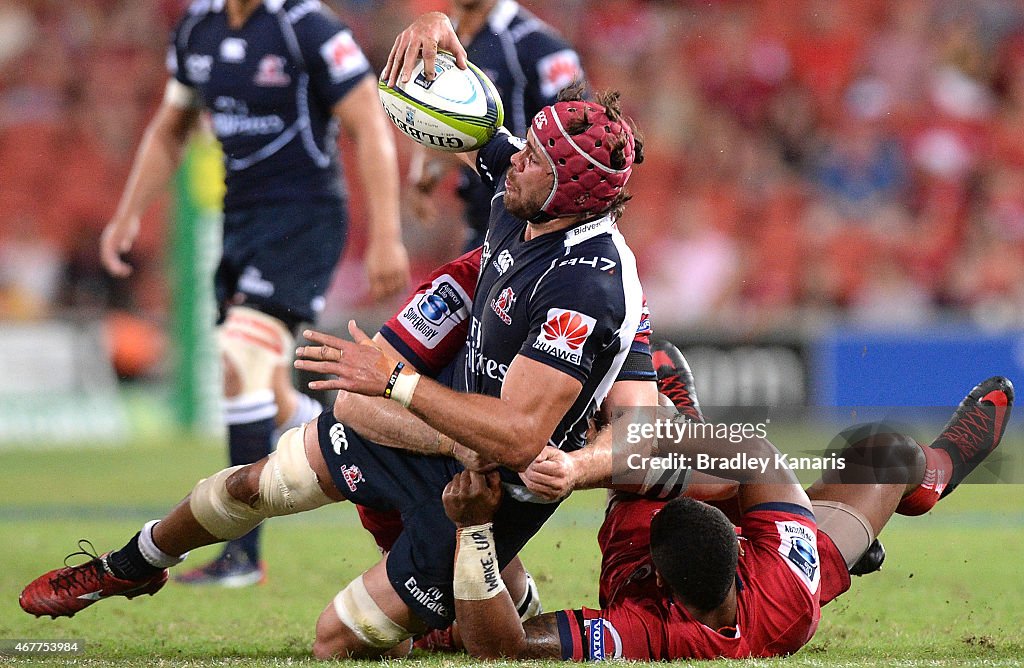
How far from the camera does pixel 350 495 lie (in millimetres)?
4816

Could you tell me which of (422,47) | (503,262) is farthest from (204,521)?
(422,47)

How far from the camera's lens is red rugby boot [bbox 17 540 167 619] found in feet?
16.2

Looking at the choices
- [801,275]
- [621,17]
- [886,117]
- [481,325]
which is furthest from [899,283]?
[481,325]

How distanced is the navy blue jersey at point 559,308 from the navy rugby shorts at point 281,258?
6.45 feet

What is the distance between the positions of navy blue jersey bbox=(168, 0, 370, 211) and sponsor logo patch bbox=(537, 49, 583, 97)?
0.82 metres

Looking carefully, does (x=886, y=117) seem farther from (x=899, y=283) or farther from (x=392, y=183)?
(x=392, y=183)

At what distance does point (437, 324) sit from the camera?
4977mm

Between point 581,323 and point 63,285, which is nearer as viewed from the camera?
point 581,323

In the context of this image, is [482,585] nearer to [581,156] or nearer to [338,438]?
[338,438]

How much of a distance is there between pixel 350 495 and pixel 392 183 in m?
2.27

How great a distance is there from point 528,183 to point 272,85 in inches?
100

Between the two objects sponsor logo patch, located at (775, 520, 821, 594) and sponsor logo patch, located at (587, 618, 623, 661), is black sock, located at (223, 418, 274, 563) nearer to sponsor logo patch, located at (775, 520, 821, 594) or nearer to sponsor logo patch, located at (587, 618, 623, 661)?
sponsor logo patch, located at (587, 618, 623, 661)

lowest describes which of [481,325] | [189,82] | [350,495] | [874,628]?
[874,628]

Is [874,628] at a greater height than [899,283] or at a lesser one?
greater
